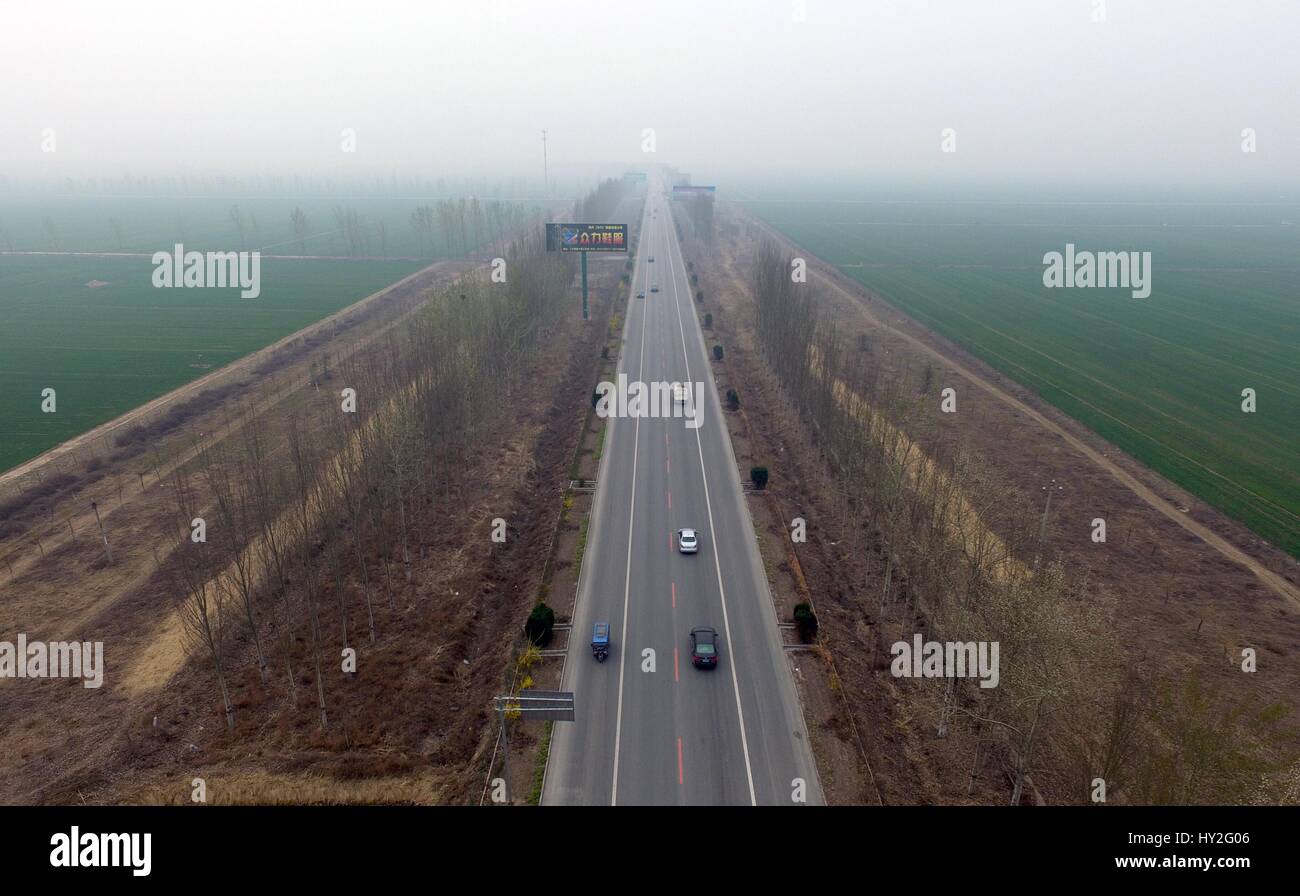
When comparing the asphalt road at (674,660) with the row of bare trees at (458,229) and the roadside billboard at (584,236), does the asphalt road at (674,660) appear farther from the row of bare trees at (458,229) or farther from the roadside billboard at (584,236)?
the row of bare trees at (458,229)

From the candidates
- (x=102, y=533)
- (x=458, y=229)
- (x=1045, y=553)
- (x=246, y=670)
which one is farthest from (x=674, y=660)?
(x=458, y=229)

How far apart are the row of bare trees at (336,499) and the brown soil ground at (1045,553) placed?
953 inches

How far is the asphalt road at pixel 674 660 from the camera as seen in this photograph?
27.0 m

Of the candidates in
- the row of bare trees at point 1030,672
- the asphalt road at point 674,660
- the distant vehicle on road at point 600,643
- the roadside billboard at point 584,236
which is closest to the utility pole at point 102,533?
the asphalt road at point 674,660

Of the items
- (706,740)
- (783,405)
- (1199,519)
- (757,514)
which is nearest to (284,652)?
(706,740)

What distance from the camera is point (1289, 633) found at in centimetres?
3622

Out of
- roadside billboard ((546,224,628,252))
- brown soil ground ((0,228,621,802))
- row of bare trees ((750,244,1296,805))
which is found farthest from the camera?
roadside billboard ((546,224,628,252))

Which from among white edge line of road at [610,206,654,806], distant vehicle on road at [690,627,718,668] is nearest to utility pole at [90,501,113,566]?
white edge line of road at [610,206,654,806]

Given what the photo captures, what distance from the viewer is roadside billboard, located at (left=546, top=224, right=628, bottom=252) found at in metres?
89.1

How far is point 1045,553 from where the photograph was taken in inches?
1732

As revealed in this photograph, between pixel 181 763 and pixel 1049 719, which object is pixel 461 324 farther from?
pixel 1049 719

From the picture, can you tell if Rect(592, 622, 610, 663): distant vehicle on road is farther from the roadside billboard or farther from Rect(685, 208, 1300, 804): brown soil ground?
the roadside billboard

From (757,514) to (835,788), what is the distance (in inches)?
928

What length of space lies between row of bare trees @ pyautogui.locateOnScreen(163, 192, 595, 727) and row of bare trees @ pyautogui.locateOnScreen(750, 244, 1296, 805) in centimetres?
2908
